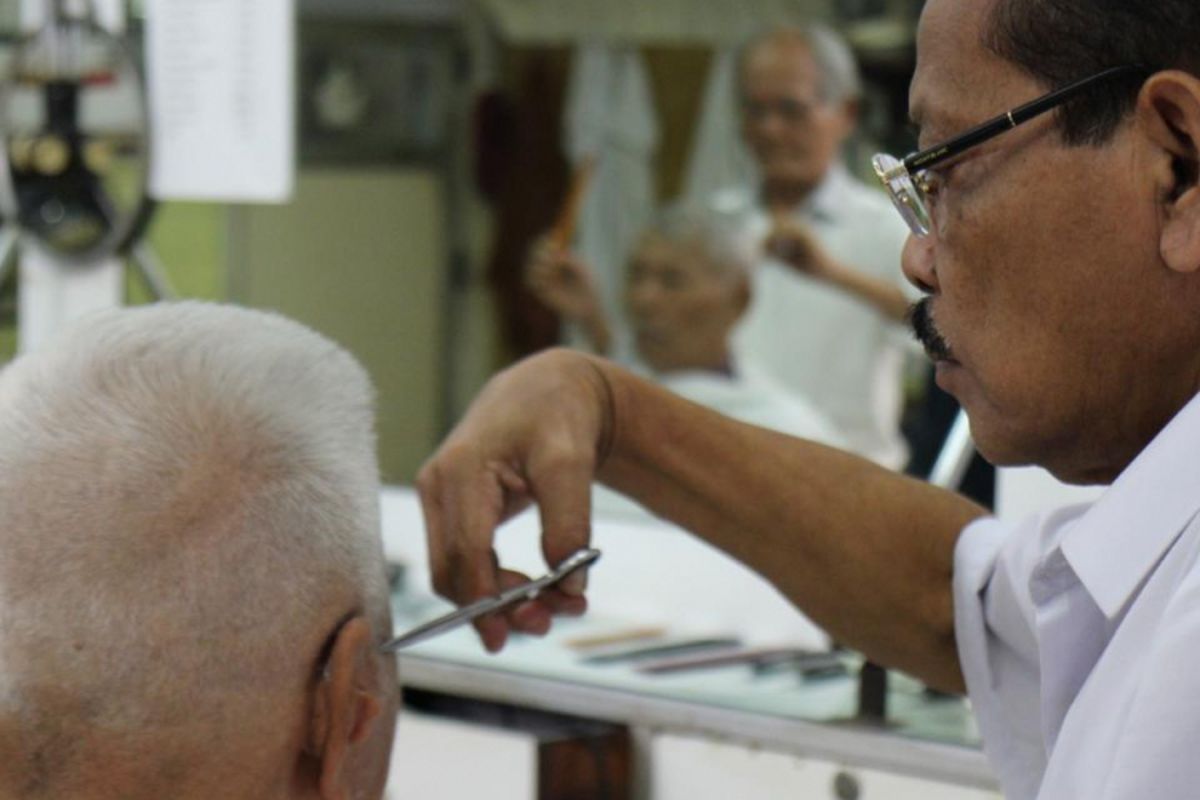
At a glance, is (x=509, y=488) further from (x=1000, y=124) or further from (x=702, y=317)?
(x=702, y=317)

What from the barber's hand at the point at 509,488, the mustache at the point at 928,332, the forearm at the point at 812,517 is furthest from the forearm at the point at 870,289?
the mustache at the point at 928,332

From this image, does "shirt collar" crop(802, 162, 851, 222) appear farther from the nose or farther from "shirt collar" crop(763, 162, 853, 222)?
the nose

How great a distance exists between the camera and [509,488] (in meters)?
1.38

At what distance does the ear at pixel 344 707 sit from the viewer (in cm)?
110

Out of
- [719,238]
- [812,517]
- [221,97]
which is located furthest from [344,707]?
[719,238]

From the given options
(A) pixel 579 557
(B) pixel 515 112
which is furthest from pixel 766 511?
(B) pixel 515 112

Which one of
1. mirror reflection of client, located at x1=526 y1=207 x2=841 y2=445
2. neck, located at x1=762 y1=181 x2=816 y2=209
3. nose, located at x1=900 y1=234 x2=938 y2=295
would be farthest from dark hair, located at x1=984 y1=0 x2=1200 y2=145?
neck, located at x1=762 y1=181 x2=816 y2=209

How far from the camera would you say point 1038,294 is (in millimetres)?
1101

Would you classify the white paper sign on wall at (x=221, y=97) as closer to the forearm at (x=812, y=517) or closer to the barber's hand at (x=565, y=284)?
the forearm at (x=812, y=517)

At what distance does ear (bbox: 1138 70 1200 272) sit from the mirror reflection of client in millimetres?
2159

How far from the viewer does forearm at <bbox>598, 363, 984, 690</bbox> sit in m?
1.51

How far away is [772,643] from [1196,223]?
108cm

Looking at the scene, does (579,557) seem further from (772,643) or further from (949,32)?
(772,643)

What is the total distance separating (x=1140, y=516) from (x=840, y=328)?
2.55 meters
